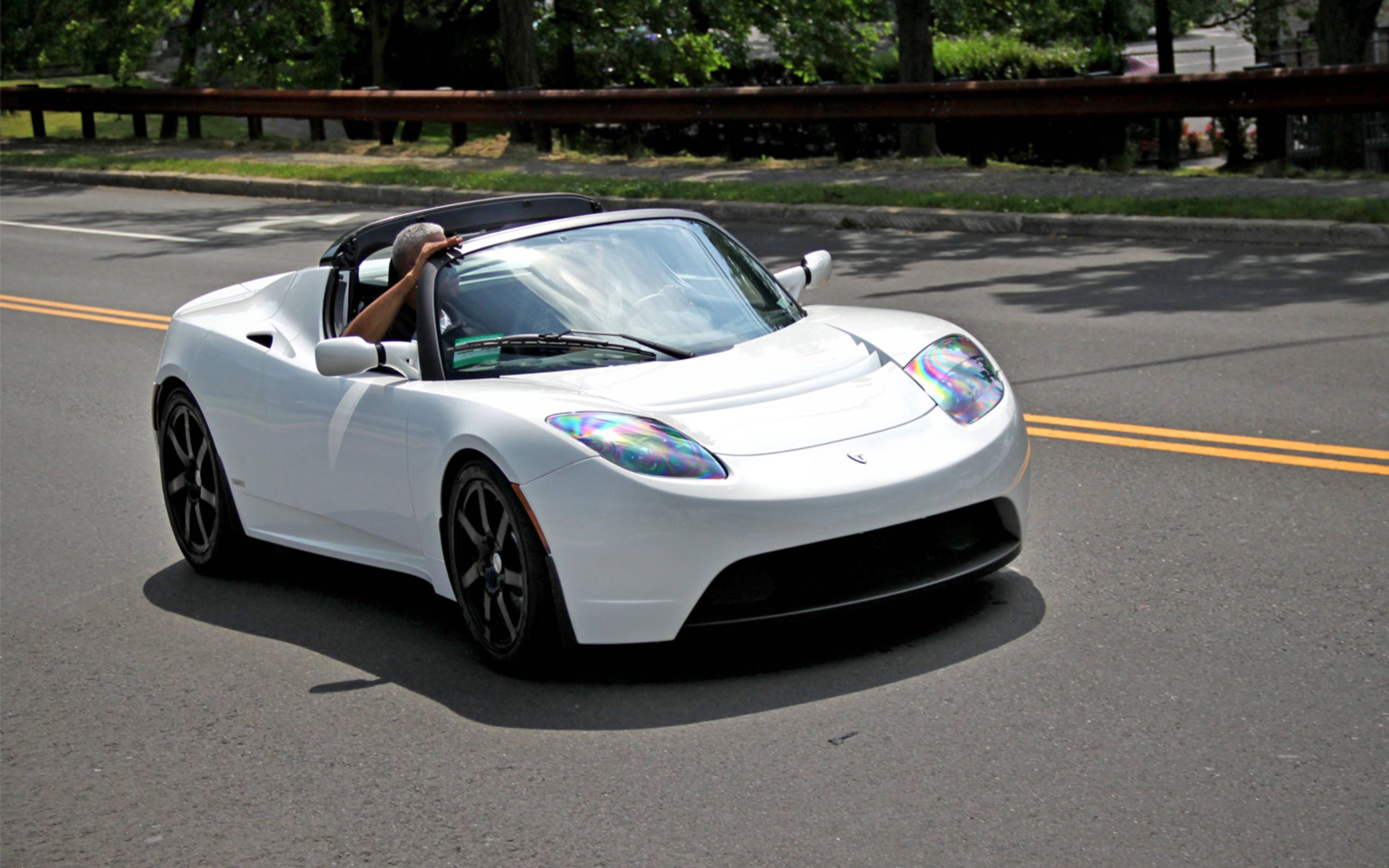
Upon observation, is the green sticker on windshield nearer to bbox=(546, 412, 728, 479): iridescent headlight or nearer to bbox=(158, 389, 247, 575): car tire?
bbox=(546, 412, 728, 479): iridescent headlight

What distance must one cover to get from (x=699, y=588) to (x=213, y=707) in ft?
5.11

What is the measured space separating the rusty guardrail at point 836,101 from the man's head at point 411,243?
11.4m

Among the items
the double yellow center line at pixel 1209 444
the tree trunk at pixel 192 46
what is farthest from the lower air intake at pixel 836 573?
the tree trunk at pixel 192 46

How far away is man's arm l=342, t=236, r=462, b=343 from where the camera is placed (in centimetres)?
560

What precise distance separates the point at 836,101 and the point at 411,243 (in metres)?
13.3

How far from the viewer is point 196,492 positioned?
253 inches

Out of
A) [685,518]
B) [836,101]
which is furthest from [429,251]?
[836,101]

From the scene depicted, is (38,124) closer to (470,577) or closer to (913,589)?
(470,577)

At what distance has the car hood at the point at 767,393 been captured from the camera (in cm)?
474

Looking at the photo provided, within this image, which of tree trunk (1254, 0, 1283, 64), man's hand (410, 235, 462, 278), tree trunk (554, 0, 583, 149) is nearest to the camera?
man's hand (410, 235, 462, 278)

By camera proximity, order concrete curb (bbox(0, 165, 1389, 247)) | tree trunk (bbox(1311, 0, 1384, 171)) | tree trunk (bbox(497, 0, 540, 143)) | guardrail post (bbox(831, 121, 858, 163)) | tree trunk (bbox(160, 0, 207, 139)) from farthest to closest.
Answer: tree trunk (bbox(160, 0, 207, 139)) < tree trunk (bbox(497, 0, 540, 143)) < tree trunk (bbox(1311, 0, 1384, 171)) < guardrail post (bbox(831, 121, 858, 163)) < concrete curb (bbox(0, 165, 1389, 247))

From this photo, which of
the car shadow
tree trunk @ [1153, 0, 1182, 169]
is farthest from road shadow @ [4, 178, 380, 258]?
tree trunk @ [1153, 0, 1182, 169]

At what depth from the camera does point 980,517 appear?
4.97 metres

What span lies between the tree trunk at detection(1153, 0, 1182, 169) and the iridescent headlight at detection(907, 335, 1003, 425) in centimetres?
2026
